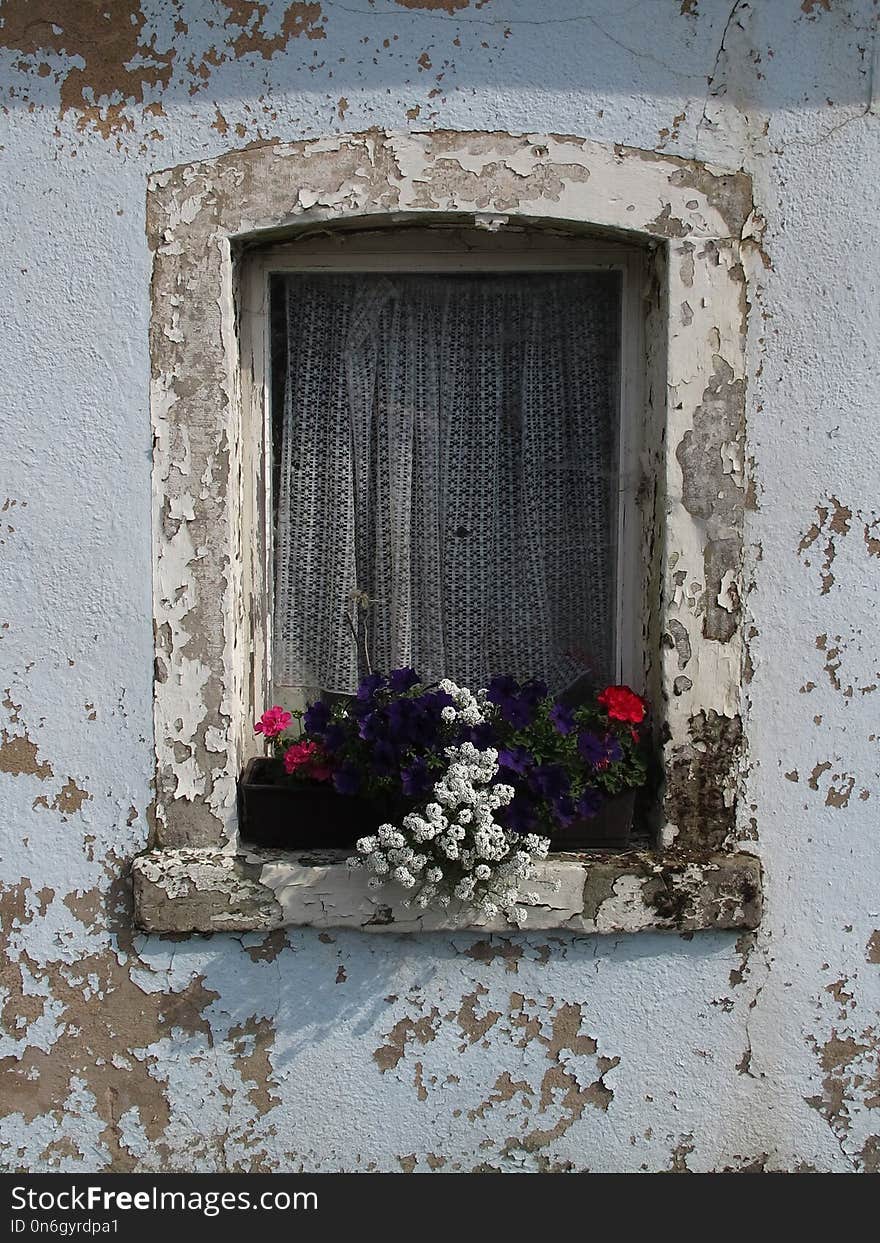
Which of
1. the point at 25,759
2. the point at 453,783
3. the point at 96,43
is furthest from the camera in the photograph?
the point at 25,759

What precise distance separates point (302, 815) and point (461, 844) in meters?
0.46

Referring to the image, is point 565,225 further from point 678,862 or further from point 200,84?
point 678,862

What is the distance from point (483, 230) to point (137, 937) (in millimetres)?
2018

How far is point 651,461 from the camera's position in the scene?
2.68 metres

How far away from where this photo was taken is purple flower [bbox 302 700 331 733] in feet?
8.48

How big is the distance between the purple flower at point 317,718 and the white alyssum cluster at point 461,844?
0.31 metres

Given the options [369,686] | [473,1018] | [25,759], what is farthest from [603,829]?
[25,759]

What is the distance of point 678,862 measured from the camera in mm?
2586

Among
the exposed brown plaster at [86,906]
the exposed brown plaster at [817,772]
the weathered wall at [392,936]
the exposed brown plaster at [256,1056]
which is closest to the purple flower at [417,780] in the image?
the weathered wall at [392,936]

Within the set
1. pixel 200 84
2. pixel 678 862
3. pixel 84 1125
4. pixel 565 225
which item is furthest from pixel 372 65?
pixel 84 1125

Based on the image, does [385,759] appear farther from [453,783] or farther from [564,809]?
[564,809]

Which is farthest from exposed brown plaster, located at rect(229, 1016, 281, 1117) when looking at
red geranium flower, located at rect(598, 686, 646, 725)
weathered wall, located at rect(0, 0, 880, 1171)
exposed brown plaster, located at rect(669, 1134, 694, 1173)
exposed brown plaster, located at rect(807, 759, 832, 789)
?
exposed brown plaster, located at rect(807, 759, 832, 789)

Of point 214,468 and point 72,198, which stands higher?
point 72,198

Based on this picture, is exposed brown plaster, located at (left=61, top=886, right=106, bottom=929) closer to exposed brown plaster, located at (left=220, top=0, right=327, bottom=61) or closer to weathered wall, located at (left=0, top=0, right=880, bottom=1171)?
weathered wall, located at (left=0, top=0, right=880, bottom=1171)
